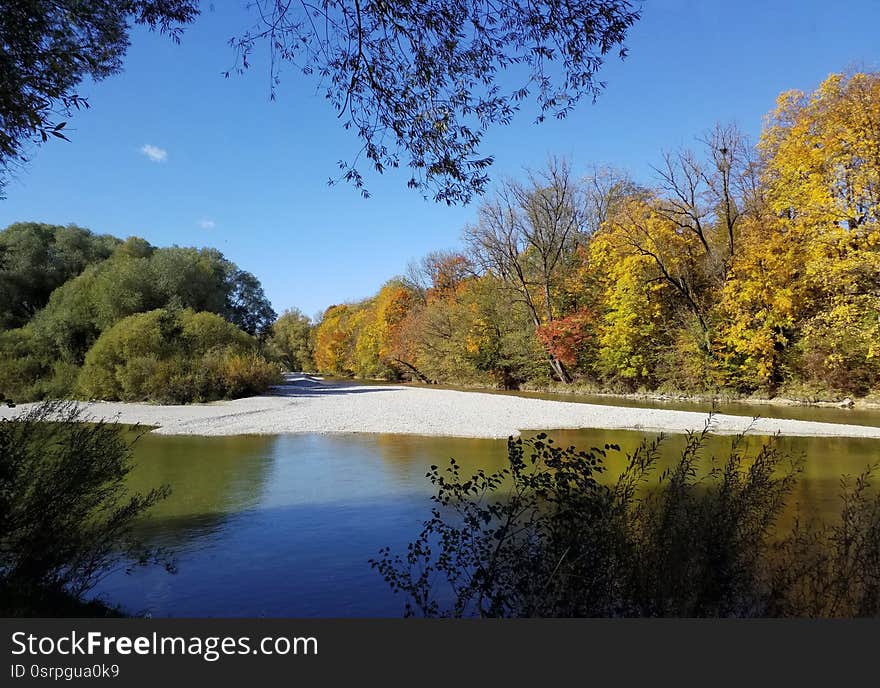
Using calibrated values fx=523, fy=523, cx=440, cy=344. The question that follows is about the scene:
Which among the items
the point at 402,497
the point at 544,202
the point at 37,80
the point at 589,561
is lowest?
the point at 402,497

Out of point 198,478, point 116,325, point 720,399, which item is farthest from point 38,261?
A: point 720,399

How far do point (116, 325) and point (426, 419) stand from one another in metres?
18.8

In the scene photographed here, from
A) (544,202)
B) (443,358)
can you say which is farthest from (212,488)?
(443,358)

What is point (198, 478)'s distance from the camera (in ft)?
33.9

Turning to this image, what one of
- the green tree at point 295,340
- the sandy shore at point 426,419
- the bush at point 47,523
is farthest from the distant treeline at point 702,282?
the green tree at point 295,340

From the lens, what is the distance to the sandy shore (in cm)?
1486

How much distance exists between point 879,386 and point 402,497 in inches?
790

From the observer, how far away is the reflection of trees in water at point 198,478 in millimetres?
7391

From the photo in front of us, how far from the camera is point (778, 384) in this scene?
22969mm

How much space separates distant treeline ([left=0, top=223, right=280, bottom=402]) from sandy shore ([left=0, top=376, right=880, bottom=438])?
6.18 ft

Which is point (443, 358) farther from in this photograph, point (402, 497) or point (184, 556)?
point (184, 556)

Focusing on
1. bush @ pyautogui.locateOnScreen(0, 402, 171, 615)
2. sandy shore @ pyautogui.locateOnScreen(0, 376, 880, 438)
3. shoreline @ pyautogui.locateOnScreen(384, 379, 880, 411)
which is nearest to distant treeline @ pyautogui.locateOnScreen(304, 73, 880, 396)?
shoreline @ pyautogui.locateOnScreen(384, 379, 880, 411)

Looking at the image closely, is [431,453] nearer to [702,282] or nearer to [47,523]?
[47,523]

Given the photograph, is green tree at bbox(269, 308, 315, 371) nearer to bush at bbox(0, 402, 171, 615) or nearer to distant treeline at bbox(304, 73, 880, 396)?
distant treeline at bbox(304, 73, 880, 396)
